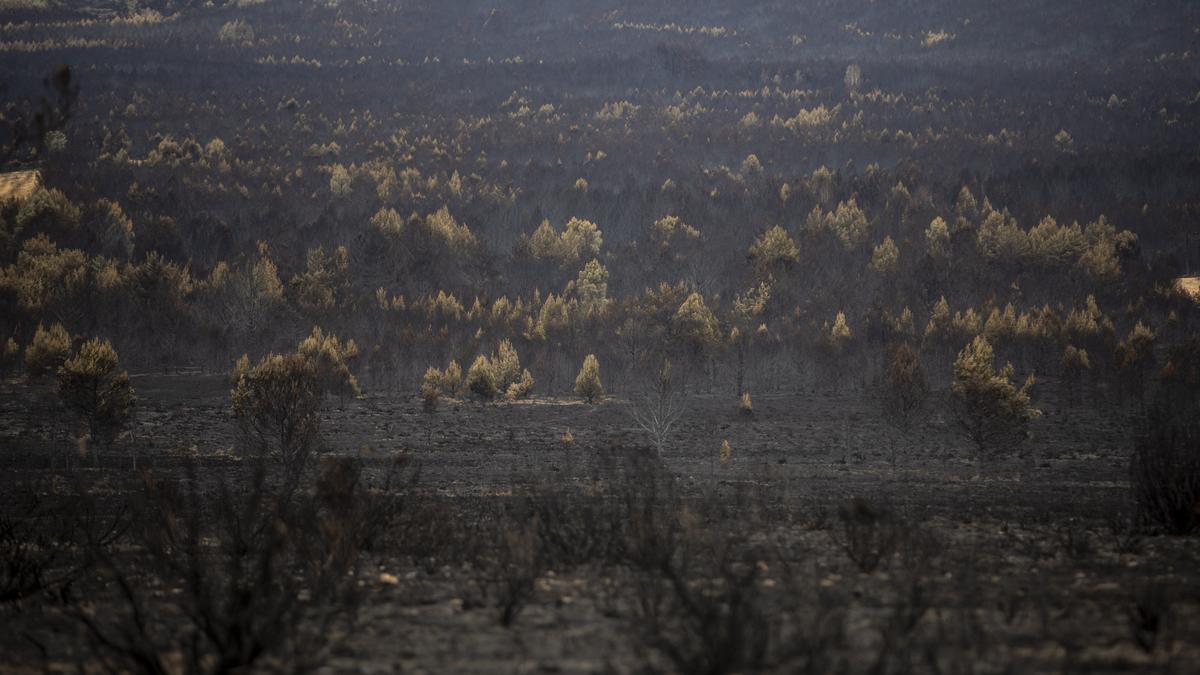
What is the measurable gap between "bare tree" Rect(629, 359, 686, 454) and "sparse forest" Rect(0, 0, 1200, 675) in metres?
0.78

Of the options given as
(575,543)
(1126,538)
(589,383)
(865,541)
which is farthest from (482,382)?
(865,541)

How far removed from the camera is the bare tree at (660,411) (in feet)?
188

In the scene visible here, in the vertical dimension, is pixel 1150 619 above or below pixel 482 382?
above

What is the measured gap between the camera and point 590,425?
67688mm

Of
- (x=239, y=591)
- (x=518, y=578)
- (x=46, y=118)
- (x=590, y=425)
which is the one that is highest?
(x=46, y=118)

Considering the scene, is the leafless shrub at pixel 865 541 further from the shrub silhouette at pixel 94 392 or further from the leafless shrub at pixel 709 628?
the shrub silhouette at pixel 94 392

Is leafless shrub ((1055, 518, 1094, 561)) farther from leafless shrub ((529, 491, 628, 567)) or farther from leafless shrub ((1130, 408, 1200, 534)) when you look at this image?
leafless shrub ((529, 491, 628, 567))

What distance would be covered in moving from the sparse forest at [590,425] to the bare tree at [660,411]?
2.57 feet

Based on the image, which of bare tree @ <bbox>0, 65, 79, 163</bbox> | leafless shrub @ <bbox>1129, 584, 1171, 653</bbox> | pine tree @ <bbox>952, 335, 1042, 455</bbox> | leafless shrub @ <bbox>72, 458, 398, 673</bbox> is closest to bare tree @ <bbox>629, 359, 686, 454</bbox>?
pine tree @ <bbox>952, 335, 1042, 455</bbox>

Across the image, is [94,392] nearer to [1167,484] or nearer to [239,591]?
[239,591]

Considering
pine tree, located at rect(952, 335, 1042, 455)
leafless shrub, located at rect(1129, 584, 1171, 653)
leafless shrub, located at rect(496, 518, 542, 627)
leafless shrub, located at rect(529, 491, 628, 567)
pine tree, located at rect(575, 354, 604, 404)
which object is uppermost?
leafless shrub, located at rect(1129, 584, 1171, 653)

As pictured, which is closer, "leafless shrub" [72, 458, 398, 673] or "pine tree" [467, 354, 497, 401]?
"leafless shrub" [72, 458, 398, 673]

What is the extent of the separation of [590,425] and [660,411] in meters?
9.87

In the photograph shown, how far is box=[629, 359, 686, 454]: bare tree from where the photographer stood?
57.3 m
